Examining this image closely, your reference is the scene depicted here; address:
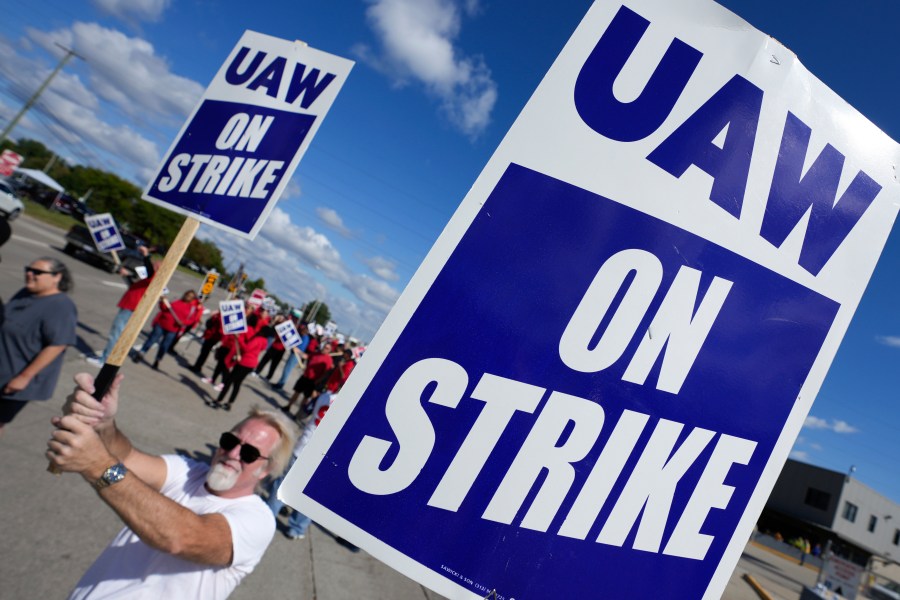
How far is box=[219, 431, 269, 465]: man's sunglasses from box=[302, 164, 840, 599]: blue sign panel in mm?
1566

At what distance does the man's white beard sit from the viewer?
87.3 inches

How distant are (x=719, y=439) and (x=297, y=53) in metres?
2.25

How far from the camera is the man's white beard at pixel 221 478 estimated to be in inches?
87.3

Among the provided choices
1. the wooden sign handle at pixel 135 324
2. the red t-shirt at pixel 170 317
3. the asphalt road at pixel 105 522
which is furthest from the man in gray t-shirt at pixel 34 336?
the red t-shirt at pixel 170 317

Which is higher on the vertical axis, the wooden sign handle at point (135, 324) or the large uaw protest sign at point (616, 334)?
the large uaw protest sign at point (616, 334)

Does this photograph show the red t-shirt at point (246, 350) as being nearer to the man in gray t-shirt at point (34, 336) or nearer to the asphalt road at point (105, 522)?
the asphalt road at point (105, 522)

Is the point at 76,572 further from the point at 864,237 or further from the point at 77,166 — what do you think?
the point at 77,166

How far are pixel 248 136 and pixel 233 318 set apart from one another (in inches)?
297

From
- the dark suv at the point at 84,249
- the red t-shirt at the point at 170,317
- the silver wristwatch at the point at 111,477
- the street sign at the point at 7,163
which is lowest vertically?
the dark suv at the point at 84,249

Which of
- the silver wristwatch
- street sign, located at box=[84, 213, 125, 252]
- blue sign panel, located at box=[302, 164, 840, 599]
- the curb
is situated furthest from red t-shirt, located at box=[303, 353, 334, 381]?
the curb

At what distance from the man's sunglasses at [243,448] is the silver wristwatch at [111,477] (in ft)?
2.42

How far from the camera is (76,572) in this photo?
3.23m

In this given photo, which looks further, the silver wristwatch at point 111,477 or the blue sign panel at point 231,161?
the blue sign panel at point 231,161

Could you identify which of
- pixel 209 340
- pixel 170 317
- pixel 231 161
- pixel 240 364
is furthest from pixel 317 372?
pixel 231 161
